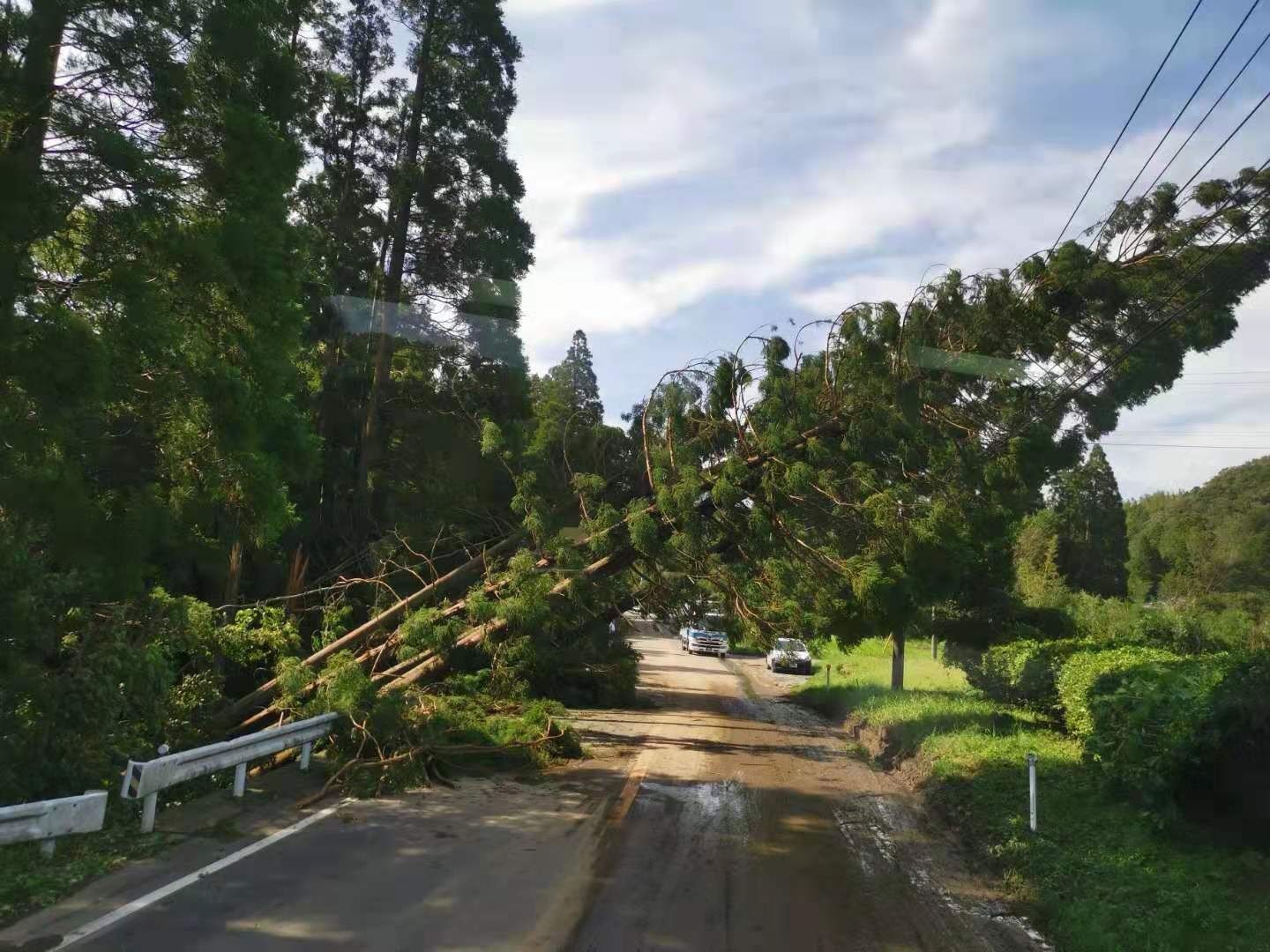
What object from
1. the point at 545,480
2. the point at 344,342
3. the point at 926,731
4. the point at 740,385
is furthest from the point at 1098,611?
the point at 344,342

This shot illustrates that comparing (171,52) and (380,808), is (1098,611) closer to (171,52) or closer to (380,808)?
(380,808)

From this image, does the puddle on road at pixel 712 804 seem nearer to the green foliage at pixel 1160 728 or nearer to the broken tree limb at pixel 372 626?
the green foliage at pixel 1160 728

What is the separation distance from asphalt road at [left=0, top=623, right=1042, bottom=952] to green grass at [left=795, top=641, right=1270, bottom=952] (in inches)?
16.1

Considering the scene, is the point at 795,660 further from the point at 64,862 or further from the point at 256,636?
the point at 64,862

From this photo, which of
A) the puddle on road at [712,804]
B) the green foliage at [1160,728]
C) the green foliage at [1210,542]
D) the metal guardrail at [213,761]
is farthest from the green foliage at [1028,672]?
the green foliage at [1210,542]

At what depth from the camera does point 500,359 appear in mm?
22438

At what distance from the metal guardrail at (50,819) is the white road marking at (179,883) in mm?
894

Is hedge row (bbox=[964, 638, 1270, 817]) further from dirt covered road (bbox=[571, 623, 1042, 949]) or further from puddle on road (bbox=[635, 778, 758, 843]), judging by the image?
puddle on road (bbox=[635, 778, 758, 843])

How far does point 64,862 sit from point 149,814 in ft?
3.22

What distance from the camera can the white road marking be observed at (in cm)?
517

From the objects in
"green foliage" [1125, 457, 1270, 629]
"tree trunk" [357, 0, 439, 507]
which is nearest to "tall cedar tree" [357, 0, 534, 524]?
"tree trunk" [357, 0, 439, 507]

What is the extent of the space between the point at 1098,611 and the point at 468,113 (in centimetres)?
2106

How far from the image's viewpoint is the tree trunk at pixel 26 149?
23.1ft

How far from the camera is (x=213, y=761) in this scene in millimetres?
8328
